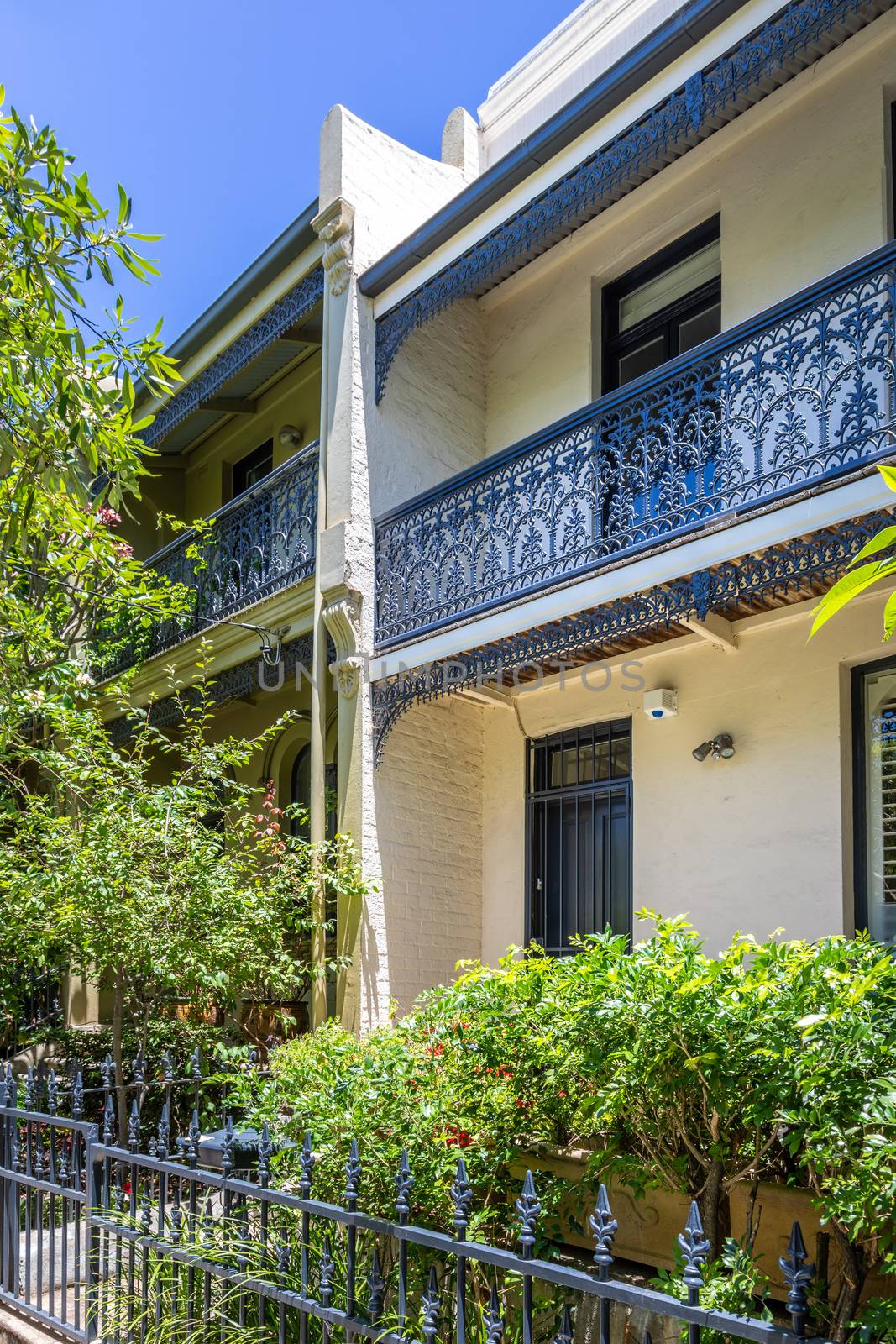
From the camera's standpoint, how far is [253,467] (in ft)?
46.9

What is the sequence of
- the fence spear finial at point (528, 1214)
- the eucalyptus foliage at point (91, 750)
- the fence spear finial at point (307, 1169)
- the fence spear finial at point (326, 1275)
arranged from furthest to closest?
the eucalyptus foliage at point (91, 750) → the fence spear finial at point (307, 1169) → the fence spear finial at point (326, 1275) → the fence spear finial at point (528, 1214)

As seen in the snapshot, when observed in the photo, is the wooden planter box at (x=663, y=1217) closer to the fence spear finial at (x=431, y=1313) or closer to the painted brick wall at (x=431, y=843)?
the fence spear finial at (x=431, y=1313)

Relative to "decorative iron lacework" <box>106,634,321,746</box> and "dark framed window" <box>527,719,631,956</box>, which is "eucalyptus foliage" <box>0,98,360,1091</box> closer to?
"decorative iron lacework" <box>106,634,321,746</box>

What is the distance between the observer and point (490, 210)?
8406 mm

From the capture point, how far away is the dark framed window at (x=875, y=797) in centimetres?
712

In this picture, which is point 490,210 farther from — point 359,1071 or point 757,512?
point 359,1071

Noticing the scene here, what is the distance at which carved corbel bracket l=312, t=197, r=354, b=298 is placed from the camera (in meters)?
9.57

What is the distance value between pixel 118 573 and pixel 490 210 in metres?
3.76

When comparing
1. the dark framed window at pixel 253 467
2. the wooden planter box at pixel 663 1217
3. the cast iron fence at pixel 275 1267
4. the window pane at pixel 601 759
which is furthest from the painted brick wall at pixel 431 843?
the dark framed window at pixel 253 467

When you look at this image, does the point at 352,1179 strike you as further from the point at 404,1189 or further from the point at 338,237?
the point at 338,237

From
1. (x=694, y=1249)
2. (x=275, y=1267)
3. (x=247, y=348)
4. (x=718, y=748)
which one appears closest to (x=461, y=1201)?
(x=694, y=1249)

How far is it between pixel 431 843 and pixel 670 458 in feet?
12.8

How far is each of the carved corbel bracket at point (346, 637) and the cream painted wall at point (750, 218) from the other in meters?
2.17

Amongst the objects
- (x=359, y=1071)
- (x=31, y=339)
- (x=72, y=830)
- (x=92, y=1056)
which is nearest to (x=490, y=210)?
(x=31, y=339)
